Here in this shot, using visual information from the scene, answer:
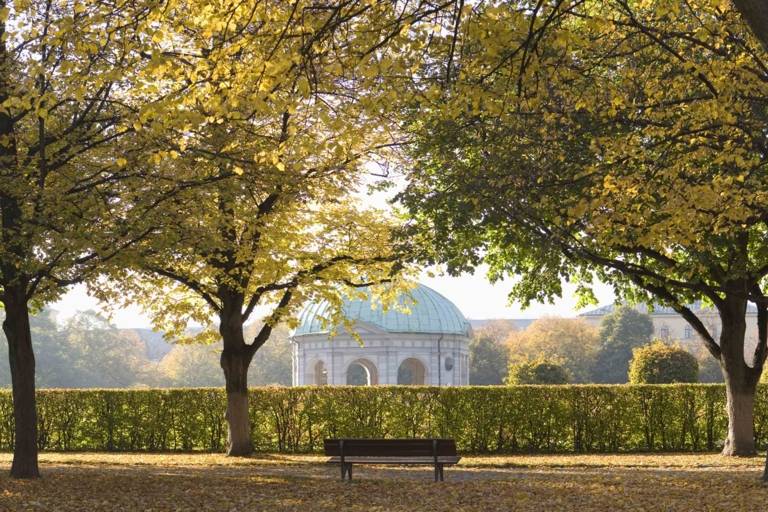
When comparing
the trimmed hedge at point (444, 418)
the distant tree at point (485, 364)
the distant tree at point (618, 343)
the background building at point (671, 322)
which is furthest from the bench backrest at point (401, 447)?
the background building at point (671, 322)

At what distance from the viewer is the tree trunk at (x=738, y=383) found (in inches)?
705

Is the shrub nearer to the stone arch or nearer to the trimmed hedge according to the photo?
the trimmed hedge

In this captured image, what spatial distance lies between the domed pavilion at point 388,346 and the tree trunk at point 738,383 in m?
25.4

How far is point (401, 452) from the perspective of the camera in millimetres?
13484

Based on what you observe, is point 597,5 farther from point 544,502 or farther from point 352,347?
point 352,347

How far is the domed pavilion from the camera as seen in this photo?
42719 mm

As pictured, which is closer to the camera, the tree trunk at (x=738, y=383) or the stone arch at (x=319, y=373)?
the tree trunk at (x=738, y=383)

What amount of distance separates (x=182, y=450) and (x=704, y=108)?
1580cm

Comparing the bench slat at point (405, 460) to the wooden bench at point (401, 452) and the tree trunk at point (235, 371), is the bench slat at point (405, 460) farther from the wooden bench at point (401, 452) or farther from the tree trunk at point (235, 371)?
the tree trunk at point (235, 371)

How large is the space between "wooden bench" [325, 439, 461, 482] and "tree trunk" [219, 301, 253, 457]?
6269 mm

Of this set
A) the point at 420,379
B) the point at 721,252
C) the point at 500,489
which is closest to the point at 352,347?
the point at 420,379

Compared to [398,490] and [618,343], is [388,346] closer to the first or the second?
[618,343]

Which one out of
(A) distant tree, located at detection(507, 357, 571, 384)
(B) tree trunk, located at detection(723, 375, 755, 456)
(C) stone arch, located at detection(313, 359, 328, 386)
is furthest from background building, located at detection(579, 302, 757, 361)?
(B) tree trunk, located at detection(723, 375, 755, 456)

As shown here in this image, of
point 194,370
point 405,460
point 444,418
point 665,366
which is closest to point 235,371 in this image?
point 444,418
